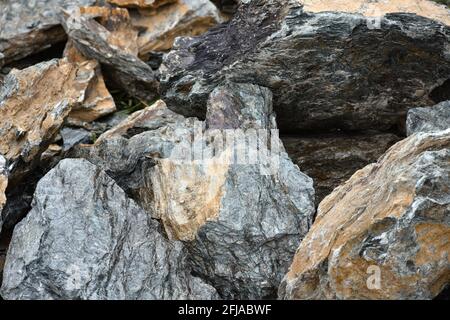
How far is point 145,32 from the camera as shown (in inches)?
323

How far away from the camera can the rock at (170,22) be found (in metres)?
8.13

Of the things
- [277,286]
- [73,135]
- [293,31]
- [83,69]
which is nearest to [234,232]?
[277,286]

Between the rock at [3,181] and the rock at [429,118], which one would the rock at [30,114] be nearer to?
the rock at [3,181]

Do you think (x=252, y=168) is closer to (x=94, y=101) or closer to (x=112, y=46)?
(x=94, y=101)

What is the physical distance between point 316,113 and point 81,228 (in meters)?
2.38

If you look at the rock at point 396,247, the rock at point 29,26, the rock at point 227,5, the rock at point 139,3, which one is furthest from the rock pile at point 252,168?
the rock at point 227,5

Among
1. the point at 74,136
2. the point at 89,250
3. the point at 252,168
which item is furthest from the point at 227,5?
the point at 89,250

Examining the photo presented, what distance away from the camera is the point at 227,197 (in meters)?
4.69

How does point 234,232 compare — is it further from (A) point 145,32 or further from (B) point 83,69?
(A) point 145,32

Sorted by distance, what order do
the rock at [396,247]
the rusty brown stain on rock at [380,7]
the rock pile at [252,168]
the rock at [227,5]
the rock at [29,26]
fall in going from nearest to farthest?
the rock at [396,247]
the rock pile at [252,168]
the rusty brown stain on rock at [380,7]
the rock at [29,26]
the rock at [227,5]

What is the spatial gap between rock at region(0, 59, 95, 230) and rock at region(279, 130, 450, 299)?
2.39 metres

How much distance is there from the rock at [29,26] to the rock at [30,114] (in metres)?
1.98

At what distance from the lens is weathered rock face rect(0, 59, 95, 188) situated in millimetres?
5266

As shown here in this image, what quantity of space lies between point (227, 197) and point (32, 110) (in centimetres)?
195
